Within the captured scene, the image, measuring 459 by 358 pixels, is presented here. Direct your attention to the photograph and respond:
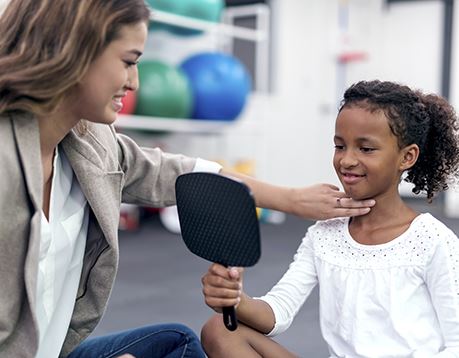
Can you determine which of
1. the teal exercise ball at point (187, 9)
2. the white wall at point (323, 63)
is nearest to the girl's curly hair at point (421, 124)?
the teal exercise ball at point (187, 9)

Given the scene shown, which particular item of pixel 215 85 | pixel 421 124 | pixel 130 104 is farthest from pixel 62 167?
pixel 215 85

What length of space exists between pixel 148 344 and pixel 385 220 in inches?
18.8

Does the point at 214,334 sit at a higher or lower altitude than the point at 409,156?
lower

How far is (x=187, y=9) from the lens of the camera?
149 inches

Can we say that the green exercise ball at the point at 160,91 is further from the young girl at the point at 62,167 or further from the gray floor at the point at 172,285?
the young girl at the point at 62,167

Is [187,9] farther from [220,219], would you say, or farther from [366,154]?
[220,219]

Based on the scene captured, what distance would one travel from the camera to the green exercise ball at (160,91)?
11.7ft

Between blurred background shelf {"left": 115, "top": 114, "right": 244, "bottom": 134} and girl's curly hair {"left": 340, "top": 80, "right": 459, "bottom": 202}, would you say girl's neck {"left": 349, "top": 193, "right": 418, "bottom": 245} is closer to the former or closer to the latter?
girl's curly hair {"left": 340, "top": 80, "right": 459, "bottom": 202}

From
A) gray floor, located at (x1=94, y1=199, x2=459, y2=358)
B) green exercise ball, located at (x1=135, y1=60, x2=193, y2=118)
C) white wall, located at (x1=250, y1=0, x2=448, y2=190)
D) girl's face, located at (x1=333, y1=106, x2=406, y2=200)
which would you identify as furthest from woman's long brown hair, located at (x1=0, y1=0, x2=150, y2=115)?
white wall, located at (x1=250, y1=0, x2=448, y2=190)

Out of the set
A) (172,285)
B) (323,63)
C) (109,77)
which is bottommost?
(172,285)

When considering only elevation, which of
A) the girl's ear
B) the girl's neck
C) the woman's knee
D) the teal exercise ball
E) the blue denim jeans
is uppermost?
the teal exercise ball

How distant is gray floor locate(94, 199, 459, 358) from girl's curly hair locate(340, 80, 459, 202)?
832 millimetres

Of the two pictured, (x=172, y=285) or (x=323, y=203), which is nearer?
(x=323, y=203)

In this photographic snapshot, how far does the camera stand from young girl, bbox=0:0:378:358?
2.67 feet
